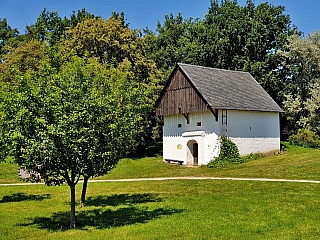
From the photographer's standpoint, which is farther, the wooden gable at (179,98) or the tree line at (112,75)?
the wooden gable at (179,98)

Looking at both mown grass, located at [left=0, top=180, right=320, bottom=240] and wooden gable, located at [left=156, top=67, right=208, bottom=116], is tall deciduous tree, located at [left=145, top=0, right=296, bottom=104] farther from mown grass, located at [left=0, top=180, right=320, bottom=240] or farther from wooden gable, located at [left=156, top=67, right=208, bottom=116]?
mown grass, located at [left=0, top=180, right=320, bottom=240]

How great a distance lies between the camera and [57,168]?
13.4m

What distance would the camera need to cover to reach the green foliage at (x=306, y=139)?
44.2m

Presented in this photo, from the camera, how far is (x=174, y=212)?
16.0 metres

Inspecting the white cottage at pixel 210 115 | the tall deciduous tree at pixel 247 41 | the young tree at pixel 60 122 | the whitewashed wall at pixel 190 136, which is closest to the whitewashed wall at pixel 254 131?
the white cottage at pixel 210 115

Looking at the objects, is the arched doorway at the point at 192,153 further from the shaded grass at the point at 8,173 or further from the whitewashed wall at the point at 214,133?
the shaded grass at the point at 8,173

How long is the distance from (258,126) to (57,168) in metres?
27.8

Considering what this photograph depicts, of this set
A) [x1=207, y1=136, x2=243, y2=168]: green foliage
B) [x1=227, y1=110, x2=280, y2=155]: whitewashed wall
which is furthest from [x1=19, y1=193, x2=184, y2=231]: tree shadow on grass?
[x1=227, y1=110, x2=280, y2=155]: whitewashed wall

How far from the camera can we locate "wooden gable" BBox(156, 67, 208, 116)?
36156mm

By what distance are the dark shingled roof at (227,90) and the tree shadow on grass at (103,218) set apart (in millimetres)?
19045

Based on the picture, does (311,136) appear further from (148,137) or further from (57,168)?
(57,168)

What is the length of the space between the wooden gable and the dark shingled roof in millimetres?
562

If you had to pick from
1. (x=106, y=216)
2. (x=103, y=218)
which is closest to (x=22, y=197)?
(x=106, y=216)

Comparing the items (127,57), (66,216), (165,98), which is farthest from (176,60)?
(66,216)
